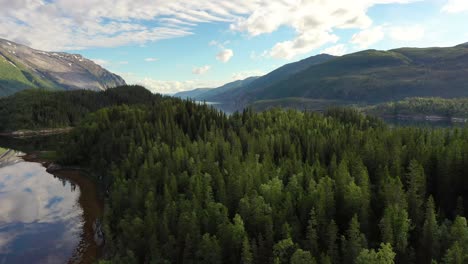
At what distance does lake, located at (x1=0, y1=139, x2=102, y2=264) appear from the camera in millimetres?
73125

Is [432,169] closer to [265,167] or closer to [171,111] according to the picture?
[265,167]

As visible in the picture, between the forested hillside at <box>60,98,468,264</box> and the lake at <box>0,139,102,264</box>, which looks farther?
the lake at <box>0,139,102,264</box>

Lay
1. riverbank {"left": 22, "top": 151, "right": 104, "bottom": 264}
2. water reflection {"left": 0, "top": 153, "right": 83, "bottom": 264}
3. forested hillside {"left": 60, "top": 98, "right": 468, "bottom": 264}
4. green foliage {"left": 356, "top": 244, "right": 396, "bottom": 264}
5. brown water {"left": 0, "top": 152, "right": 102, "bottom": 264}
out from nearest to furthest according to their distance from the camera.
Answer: green foliage {"left": 356, "top": 244, "right": 396, "bottom": 264}, forested hillside {"left": 60, "top": 98, "right": 468, "bottom": 264}, riverbank {"left": 22, "top": 151, "right": 104, "bottom": 264}, brown water {"left": 0, "top": 152, "right": 102, "bottom": 264}, water reflection {"left": 0, "top": 153, "right": 83, "bottom": 264}

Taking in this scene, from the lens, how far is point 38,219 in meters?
92.9

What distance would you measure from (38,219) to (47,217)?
220 centimetres

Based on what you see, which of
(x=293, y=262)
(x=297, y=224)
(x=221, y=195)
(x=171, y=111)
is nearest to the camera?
(x=293, y=262)

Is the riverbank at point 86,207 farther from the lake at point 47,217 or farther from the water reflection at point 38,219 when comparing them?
the water reflection at point 38,219

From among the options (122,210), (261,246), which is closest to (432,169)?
(261,246)

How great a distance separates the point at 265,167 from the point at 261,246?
31396 mm

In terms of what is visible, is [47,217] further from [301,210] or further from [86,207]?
[301,210]

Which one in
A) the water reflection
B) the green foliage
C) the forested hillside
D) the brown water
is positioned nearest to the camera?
the green foliage

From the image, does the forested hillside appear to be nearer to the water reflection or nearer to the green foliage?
the green foliage

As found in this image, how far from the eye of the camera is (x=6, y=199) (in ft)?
363

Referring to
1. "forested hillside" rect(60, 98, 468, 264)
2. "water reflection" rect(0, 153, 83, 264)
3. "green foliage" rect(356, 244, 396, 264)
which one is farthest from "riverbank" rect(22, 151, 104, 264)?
"green foliage" rect(356, 244, 396, 264)
